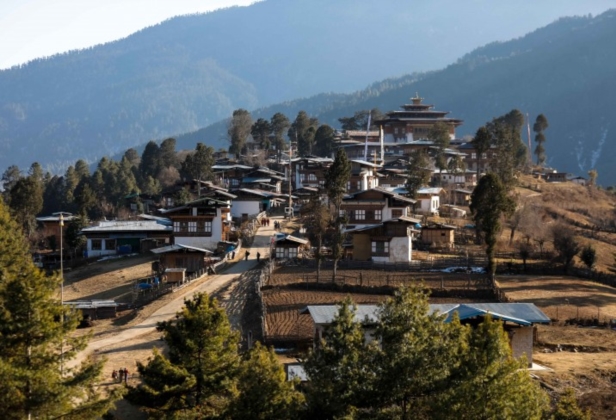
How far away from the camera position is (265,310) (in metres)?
43.3

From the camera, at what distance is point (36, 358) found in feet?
74.7

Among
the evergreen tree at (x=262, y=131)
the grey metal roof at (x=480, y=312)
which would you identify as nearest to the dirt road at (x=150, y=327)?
the grey metal roof at (x=480, y=312)

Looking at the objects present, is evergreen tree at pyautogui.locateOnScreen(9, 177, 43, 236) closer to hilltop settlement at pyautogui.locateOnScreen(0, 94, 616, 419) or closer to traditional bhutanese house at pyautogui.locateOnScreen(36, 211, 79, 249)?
hilltop settlement at pyautogui.locateOnScreen(0, 94, 616, 419)

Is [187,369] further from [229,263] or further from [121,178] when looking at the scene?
[121,178]

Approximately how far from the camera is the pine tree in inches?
876

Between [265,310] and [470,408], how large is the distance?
2223 cm

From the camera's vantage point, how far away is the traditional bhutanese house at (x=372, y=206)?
64.2 m

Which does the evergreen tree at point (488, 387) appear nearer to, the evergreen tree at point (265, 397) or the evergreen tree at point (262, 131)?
the evergreen tree at point (265, 397)

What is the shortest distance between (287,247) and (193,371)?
102ft

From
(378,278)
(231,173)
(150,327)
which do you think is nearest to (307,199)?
Result: (231,173)

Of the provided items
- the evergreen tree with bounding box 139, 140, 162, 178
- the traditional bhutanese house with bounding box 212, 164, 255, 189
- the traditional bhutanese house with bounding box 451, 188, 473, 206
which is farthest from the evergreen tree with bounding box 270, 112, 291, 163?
the traditional bhutanese house with bounding box 451, 188, 473, 206

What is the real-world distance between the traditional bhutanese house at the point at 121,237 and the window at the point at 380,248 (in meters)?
16.6

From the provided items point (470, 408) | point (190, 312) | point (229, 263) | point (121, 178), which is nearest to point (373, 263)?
point (229, 263)

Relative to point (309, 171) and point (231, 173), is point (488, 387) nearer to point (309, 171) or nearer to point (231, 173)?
point (309, 171)
